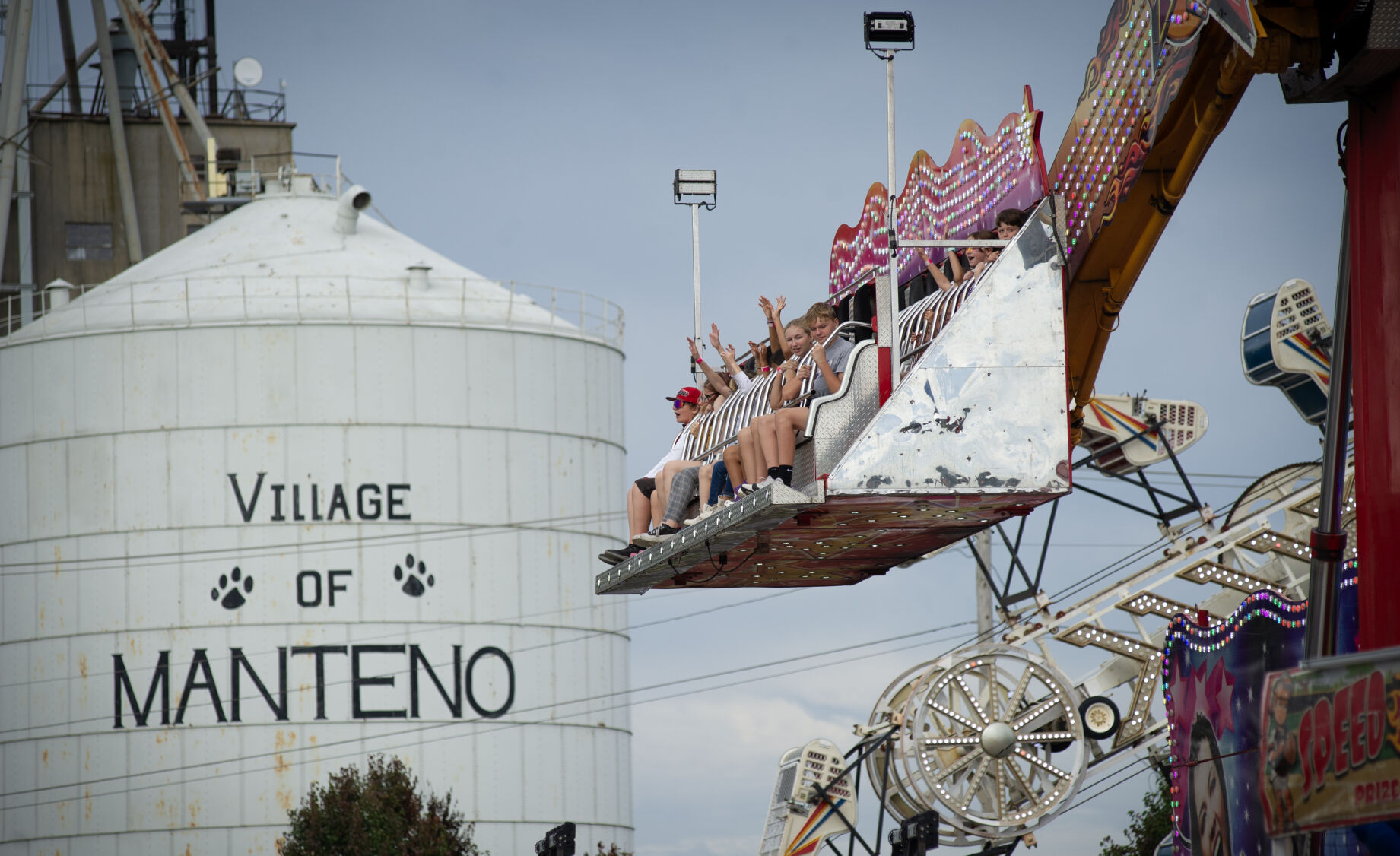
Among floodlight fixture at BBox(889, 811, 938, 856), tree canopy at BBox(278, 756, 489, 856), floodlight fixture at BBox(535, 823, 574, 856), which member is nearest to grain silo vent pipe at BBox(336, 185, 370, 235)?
tree canopy at BBox(278, 756, 489, 856)

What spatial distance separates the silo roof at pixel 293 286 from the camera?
41.5 metres

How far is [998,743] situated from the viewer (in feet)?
82.0

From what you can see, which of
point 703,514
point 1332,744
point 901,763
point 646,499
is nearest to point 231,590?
point 901,763

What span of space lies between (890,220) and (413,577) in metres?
28.9

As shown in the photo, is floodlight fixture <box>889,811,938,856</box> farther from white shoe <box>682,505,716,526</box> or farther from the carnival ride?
white shoe <box>682,505,716,526</box>

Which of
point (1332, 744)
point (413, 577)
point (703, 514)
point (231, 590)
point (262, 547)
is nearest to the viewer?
point (1332, 744)

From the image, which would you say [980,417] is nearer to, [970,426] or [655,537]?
[970,426]

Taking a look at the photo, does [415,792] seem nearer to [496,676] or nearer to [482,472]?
[496,676]

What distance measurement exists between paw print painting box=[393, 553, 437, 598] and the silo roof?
17.9ft

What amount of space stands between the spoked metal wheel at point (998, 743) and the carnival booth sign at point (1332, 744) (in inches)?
657

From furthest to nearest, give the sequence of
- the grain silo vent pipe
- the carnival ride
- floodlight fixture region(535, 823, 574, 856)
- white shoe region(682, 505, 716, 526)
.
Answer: the grain silo vent pipe < floodlight fixture region(535, 823, 574, 856) < white shoe region(682, 505, 716, 526) < the carnival ride

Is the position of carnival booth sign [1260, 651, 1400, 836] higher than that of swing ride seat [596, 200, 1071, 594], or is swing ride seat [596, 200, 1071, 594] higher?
swing ride seat [596, 200, 1071, 594]

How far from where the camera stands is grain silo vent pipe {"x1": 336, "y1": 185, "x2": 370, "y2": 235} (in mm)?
45125

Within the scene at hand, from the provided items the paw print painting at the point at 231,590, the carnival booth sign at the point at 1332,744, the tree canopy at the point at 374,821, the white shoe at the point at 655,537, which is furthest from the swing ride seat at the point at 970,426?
the paw print painting at the point at 231,590
